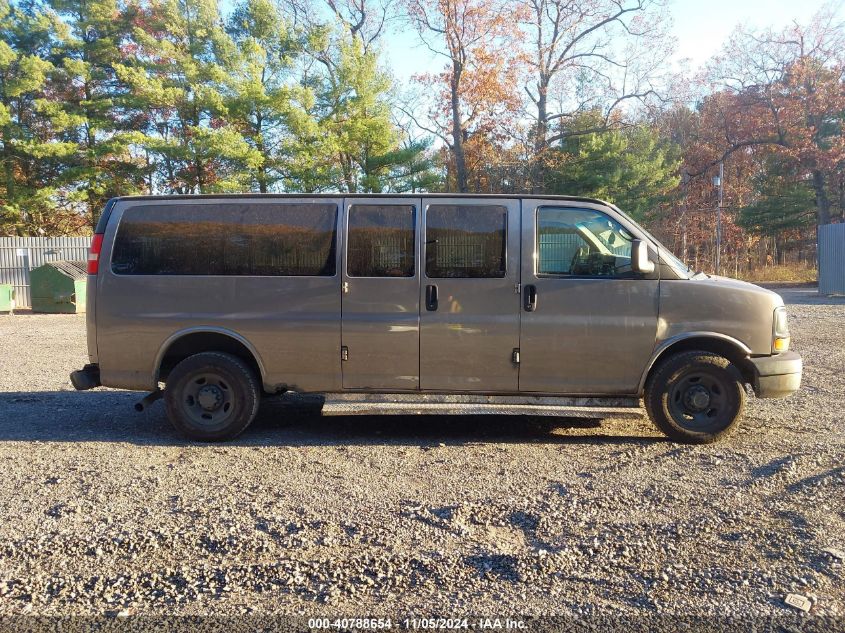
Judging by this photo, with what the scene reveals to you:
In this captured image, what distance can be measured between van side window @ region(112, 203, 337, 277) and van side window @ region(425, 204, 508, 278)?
2.93 ft

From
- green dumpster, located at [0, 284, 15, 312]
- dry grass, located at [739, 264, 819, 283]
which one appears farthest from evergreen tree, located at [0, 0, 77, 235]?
dry grass, located at [739, 264, 819, 283]

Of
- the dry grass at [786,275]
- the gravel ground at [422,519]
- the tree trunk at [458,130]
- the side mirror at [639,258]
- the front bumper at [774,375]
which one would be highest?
the tree trunk at [458,130]

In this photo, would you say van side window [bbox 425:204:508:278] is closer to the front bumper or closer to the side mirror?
the side mirror

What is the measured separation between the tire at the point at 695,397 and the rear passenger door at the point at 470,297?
125 cm

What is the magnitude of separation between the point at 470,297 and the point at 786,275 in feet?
120

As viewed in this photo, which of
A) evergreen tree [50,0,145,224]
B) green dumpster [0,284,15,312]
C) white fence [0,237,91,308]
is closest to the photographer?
green dumpster [0,284,15,312]

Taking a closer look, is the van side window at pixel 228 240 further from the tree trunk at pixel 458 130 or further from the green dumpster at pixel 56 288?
the tree trunk at pixel 458 130

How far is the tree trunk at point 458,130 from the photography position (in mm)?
32000

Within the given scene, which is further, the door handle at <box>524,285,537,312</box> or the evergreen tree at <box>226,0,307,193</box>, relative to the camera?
the evergreen tree at <box>226,0,307,193</box>

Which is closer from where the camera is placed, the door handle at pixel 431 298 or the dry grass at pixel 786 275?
the door handle at pixel 431 298

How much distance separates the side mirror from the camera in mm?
5249

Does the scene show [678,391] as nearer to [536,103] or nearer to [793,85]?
[536,103]

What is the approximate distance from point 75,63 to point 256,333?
1058 inches

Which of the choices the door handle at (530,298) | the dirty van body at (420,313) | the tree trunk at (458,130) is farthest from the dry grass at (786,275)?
the door handle at (530,298)
